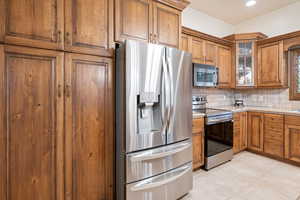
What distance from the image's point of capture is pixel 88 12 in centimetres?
152

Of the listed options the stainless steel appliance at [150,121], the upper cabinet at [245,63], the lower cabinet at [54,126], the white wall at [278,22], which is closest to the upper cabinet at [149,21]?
the stainless steel appliance at [150,121]

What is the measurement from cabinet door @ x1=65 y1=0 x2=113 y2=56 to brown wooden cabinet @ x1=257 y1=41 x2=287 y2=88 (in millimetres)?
3244

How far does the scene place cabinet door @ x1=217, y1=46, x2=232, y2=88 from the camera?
3386 millimetres

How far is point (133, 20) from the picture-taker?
177 cm

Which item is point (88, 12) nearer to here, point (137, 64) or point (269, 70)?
point (137, 64)

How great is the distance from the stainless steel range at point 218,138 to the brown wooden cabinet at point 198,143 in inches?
2.7

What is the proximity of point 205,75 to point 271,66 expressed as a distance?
1.48 m

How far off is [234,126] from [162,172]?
2025 mm

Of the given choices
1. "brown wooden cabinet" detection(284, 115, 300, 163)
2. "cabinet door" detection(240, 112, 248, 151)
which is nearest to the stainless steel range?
"cabinet door" detection(240, 112, 248, 151)

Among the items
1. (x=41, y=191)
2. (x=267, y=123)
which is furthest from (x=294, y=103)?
(x=41, y=191)

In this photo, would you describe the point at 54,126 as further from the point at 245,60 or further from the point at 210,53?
the point at 245,60

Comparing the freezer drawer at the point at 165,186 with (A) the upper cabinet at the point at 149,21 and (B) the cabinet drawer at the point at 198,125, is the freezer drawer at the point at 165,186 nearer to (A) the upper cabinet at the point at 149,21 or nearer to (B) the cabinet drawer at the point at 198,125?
(B) the cabinet drawer at the point at 198,125

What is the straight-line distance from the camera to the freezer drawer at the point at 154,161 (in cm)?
155

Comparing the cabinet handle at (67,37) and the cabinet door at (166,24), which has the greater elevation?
the cabinet door at (166,24)
